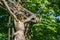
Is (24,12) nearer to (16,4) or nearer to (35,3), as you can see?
(16,4)

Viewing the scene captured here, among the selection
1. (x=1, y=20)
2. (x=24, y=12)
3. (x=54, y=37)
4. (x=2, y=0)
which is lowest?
(x=54, y=37)

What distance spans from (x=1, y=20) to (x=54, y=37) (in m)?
1.30

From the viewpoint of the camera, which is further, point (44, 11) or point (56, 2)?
point (56, 2)

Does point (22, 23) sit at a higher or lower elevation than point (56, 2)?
higher

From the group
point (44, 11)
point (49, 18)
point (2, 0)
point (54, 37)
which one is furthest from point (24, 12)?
point (54, 37)

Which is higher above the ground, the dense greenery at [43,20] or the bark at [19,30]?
the bark at [19,30]

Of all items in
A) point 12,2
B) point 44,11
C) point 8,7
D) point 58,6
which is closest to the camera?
point 8,7

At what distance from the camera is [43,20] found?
463 centimetres

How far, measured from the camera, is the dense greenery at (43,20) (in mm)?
4441

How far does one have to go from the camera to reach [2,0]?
2971 millimetres

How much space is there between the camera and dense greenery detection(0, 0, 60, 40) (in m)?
4.44

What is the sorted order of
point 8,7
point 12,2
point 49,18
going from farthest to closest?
1. point 49,18
2. point 12,2
3. point 8,7

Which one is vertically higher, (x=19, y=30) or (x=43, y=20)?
(x=19, y=30)

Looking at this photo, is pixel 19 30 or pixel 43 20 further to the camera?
pixel 43 20
